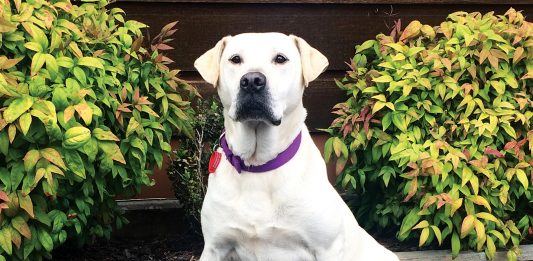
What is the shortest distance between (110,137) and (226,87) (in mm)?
634

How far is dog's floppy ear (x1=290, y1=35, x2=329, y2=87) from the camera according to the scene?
3.12 meters

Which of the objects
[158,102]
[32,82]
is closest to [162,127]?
[158,102]

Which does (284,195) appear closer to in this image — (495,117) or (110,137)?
(110,137)

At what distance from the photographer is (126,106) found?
144 inches

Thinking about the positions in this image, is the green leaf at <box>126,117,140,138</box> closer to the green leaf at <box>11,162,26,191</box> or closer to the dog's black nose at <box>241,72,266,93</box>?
the green leaf at <box>11,162,26,191</box>

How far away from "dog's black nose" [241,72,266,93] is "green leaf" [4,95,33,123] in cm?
90

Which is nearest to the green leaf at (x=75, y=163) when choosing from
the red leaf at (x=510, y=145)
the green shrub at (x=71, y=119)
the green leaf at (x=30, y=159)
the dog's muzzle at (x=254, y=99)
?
the green shrub at (x=71, y=119)

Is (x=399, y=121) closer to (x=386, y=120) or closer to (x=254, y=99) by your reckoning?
(x=386, y=120)

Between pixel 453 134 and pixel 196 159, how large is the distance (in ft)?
4.59

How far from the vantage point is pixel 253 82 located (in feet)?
9.66

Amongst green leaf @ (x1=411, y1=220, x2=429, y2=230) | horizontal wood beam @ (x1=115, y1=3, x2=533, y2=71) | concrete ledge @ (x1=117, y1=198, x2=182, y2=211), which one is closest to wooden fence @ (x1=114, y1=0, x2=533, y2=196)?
horizontal wood beam @ (x1=115, y1=3, x2=533, y2=71)

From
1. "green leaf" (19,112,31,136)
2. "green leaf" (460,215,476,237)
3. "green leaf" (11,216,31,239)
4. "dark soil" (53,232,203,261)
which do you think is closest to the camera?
"green leaf" (19,112,31,136)

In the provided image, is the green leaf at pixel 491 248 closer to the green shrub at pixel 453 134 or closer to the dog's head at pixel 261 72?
the green shrub at pixel 453 134

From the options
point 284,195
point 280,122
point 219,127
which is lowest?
point 219,127
